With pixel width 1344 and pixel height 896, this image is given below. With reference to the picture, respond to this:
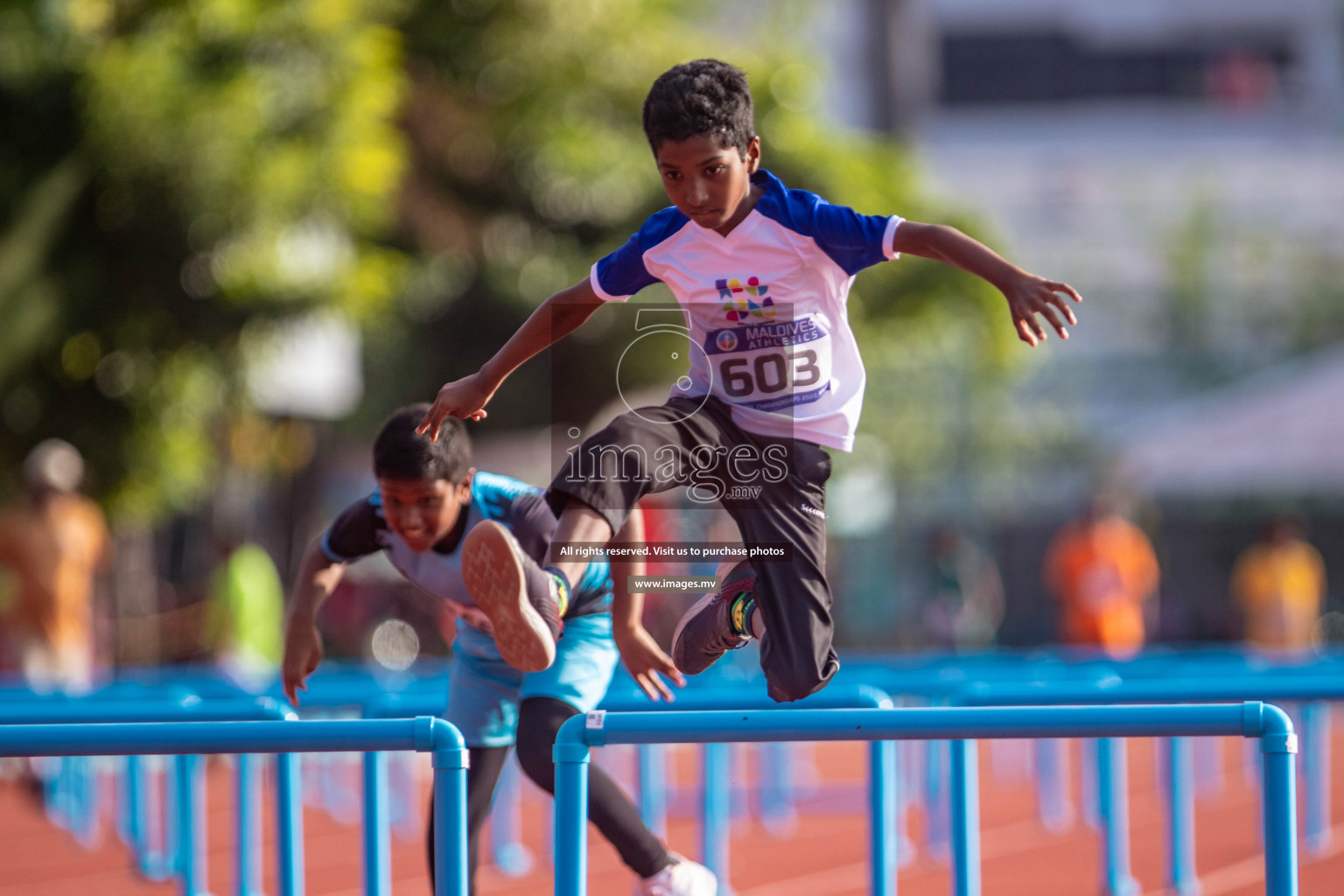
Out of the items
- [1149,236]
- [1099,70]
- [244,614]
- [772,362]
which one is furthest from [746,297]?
[1099,70]

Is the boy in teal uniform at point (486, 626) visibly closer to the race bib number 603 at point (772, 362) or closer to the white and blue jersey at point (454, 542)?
the white and blue jersey at point (454, 542)

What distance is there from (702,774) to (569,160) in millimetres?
8576

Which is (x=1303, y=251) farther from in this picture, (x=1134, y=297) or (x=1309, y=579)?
(x=1309, y=579)

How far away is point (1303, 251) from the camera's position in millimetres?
33438

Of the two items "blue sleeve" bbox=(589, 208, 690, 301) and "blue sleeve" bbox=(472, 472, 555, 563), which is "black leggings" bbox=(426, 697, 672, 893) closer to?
"blue sleeve" bbox=(472, 472, 555, 563)

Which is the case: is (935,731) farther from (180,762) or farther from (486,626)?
(180,762)

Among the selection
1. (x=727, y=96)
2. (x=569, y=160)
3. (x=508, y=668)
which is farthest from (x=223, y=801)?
(x=727, y=96)

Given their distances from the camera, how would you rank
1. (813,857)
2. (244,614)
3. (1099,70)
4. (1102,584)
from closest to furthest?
1. (813,857)
2. (244,614)
3. (1102,584)
4. (1099,70)

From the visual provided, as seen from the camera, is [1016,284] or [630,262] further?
[630,262]

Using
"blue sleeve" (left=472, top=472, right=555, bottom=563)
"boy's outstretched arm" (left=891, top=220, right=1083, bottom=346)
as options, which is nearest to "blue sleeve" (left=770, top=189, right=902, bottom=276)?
"boy's outstretched arm" (left=891, top=220, right=1083, bottom=346)

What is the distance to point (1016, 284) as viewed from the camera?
3.35 metres

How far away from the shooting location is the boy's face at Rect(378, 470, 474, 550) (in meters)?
4.00

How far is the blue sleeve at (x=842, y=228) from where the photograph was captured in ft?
11.7

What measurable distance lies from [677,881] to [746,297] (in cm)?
134
